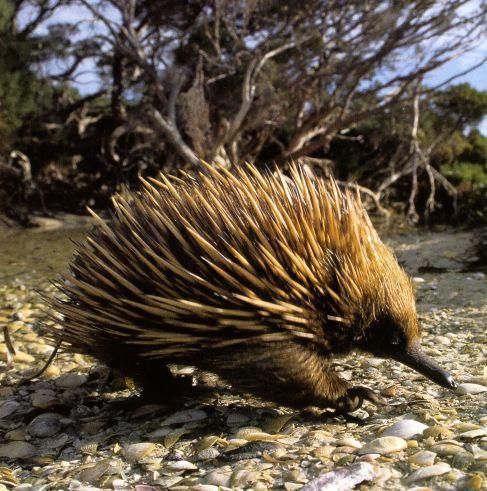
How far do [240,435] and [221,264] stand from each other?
672 millimetres

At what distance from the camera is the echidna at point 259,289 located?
7.30ft

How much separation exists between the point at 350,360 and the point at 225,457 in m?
1.38

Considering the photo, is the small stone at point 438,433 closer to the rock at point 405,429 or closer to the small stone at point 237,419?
the rock at point 405,429

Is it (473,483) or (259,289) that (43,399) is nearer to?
(259,289)

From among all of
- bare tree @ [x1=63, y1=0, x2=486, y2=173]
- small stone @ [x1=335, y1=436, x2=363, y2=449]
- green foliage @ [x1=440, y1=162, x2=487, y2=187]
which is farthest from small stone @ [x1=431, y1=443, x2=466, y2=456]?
green foliage @ [x1=440, y1=162, x2=487, y2=187]

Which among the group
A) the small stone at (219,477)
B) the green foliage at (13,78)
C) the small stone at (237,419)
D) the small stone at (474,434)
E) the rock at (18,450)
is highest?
the green foliage at (13,78)

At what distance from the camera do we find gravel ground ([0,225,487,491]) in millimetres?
1856

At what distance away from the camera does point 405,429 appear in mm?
2115

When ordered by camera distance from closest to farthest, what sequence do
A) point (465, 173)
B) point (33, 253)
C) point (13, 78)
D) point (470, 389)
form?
point (470, 389)
point (33, 253)
point (13, 78)
point (465, 173)

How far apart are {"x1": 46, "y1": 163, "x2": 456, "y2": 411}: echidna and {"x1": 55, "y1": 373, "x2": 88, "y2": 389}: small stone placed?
844 mm

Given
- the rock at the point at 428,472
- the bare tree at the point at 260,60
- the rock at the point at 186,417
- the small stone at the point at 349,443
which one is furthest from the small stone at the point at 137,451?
the bare tree at the point at 260,60

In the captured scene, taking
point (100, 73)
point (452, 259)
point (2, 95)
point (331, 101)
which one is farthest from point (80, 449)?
point (100, 73)

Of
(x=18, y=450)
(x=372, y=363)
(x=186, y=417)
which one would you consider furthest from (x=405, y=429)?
(x=18, y=450)

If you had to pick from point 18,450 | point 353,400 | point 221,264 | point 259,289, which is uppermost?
point 221,264
